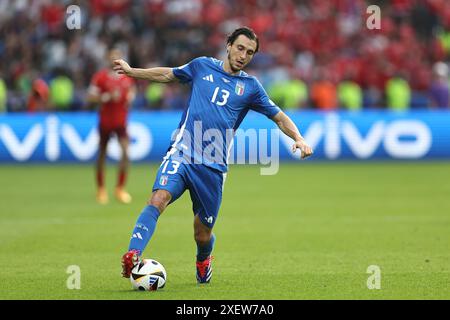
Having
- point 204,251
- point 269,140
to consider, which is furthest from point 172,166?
point 269,140

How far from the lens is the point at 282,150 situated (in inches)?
928

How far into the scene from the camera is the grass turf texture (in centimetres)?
866

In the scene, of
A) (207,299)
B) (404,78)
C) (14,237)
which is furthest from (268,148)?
(207,299)

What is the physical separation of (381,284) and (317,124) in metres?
14.7

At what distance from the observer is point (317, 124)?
23.2m

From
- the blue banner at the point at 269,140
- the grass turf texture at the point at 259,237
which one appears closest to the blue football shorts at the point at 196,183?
the grass turf texture at the point at 259,237

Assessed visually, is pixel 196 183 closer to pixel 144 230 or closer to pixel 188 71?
pixel 144 230

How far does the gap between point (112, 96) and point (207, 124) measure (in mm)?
7905

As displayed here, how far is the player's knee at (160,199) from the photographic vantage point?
848 centimetres

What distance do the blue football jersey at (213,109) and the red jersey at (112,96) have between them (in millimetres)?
7584

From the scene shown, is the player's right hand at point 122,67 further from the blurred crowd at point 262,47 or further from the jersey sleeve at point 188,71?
the blurred crowd at point 262,47

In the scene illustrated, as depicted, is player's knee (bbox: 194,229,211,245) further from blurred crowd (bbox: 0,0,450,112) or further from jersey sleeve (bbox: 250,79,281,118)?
blurred crowd (bbox: 0,0,450,112)

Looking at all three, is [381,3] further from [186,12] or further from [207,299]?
[207,299]
